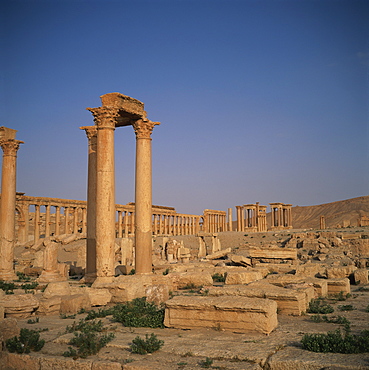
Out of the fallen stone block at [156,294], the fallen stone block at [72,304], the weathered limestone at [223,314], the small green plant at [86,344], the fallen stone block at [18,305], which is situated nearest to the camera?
the small green plant at [86,344]

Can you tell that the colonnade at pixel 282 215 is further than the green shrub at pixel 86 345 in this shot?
Yes

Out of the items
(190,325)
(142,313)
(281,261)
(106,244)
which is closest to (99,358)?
(190,325)

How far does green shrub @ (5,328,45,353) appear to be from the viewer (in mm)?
6355

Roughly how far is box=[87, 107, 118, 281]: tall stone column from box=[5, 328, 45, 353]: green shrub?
7.52 meters

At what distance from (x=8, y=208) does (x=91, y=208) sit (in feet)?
16.5

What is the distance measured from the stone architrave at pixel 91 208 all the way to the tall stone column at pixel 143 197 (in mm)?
1802

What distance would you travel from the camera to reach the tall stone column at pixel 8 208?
19016mm

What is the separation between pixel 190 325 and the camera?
7953 millimetres

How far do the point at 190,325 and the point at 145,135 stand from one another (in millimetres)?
10617

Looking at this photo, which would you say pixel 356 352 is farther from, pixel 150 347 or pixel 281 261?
pixel 281 261

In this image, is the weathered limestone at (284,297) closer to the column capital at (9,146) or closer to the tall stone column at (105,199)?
the tall stone column at (105,199)

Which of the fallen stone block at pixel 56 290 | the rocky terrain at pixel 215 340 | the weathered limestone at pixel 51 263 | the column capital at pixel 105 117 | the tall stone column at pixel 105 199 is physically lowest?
the rocky terrain at pixel 215 340

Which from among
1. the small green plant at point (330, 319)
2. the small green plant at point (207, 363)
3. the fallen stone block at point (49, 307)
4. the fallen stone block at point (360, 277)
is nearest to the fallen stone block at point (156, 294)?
the fallen stone block at point (49, 307)

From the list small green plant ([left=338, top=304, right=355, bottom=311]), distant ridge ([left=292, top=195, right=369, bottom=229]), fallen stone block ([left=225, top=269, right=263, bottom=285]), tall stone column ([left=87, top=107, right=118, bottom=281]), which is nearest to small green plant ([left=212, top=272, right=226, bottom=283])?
fallen stone block ([left=225, top=269, right=263, bottom=285])
